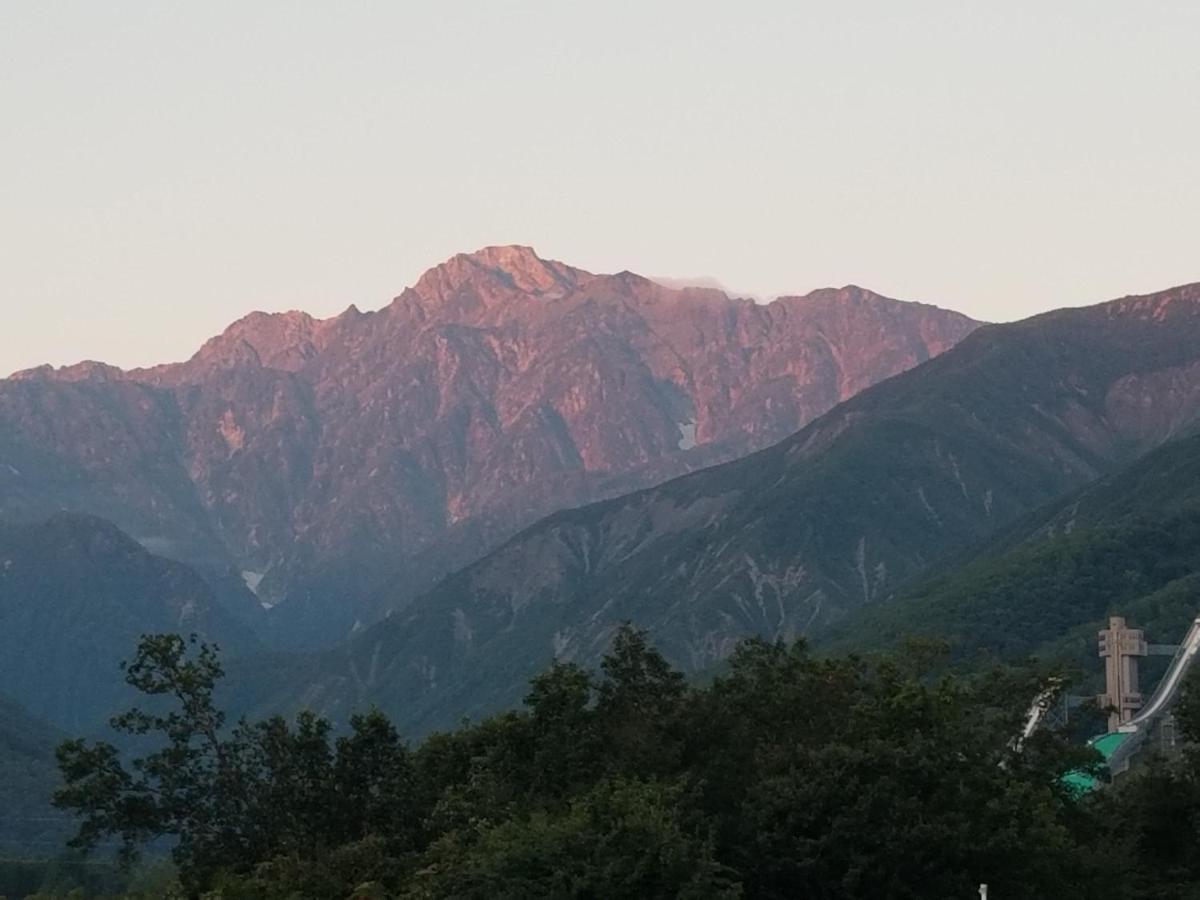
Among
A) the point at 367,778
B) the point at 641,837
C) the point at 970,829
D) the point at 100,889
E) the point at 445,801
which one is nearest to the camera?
the point at 641,837

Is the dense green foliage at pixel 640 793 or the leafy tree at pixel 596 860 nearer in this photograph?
the leafy tree at pixel 596 860

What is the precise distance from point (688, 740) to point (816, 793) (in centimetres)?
672

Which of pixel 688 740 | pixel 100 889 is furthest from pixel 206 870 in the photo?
Result: pixel 100 889

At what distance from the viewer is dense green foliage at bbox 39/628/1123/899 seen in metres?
55.8

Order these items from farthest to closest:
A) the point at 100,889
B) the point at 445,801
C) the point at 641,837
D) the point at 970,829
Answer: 1. the point at 100,889
2. the point at 445,801
3. the point at 970,829
4. the point at 641,837

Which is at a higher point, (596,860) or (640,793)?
(640,793)

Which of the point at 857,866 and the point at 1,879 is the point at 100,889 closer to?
the point at 1,879

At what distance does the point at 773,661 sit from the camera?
69.1 m

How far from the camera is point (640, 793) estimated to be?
56375 mm

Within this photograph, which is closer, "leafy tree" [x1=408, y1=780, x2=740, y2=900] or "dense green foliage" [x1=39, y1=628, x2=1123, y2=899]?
"leafy tree" [x1=408, y1=780, x2=740, y2=900]

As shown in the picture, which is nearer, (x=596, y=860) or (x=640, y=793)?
(x=596, y=860)

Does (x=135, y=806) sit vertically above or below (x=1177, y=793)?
above

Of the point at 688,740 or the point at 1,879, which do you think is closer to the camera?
the point at 688,740

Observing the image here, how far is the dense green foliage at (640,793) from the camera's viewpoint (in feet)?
183
